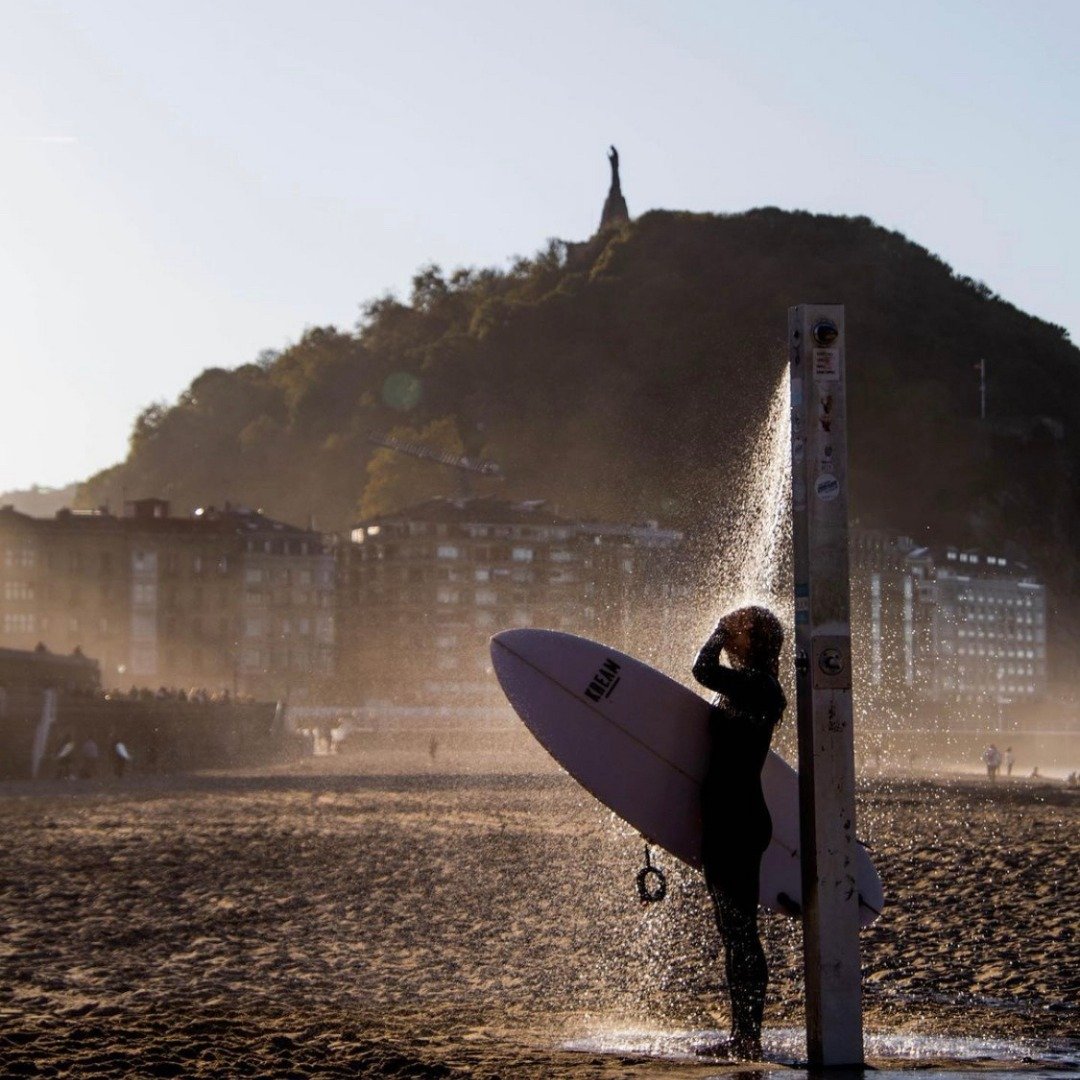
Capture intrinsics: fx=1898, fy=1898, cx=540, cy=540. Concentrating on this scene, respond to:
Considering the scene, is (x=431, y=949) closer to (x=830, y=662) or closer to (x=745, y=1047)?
(x=745, y=1047)

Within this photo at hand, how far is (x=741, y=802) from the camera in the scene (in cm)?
802

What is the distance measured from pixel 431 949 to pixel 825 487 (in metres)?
6.71

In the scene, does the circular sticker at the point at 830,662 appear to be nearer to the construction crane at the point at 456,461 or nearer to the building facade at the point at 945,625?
the building facade at the point at 945,625

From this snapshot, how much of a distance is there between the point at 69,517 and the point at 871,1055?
125 meters

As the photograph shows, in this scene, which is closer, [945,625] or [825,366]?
[825,366]

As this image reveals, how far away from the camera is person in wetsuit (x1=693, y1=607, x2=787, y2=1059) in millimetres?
7996

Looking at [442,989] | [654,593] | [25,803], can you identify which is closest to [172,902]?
[442,989]

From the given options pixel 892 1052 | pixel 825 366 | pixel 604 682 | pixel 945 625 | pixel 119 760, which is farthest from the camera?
pixel 945 625

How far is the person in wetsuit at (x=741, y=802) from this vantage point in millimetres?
7996

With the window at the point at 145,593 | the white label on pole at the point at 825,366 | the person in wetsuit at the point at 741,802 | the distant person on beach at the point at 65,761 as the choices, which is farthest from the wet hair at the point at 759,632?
the window at the point at 145,593

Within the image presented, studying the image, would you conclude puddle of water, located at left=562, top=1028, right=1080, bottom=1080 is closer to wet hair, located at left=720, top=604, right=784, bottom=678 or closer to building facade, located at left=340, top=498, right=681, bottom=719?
wet hair, located at left=720, top=604, right=784, bottom=678

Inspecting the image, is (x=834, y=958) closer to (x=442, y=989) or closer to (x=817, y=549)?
(x=817, y=549)

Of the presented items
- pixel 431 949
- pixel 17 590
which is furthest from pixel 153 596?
pixel 431 949

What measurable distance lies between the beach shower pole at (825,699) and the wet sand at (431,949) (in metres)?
0.60
